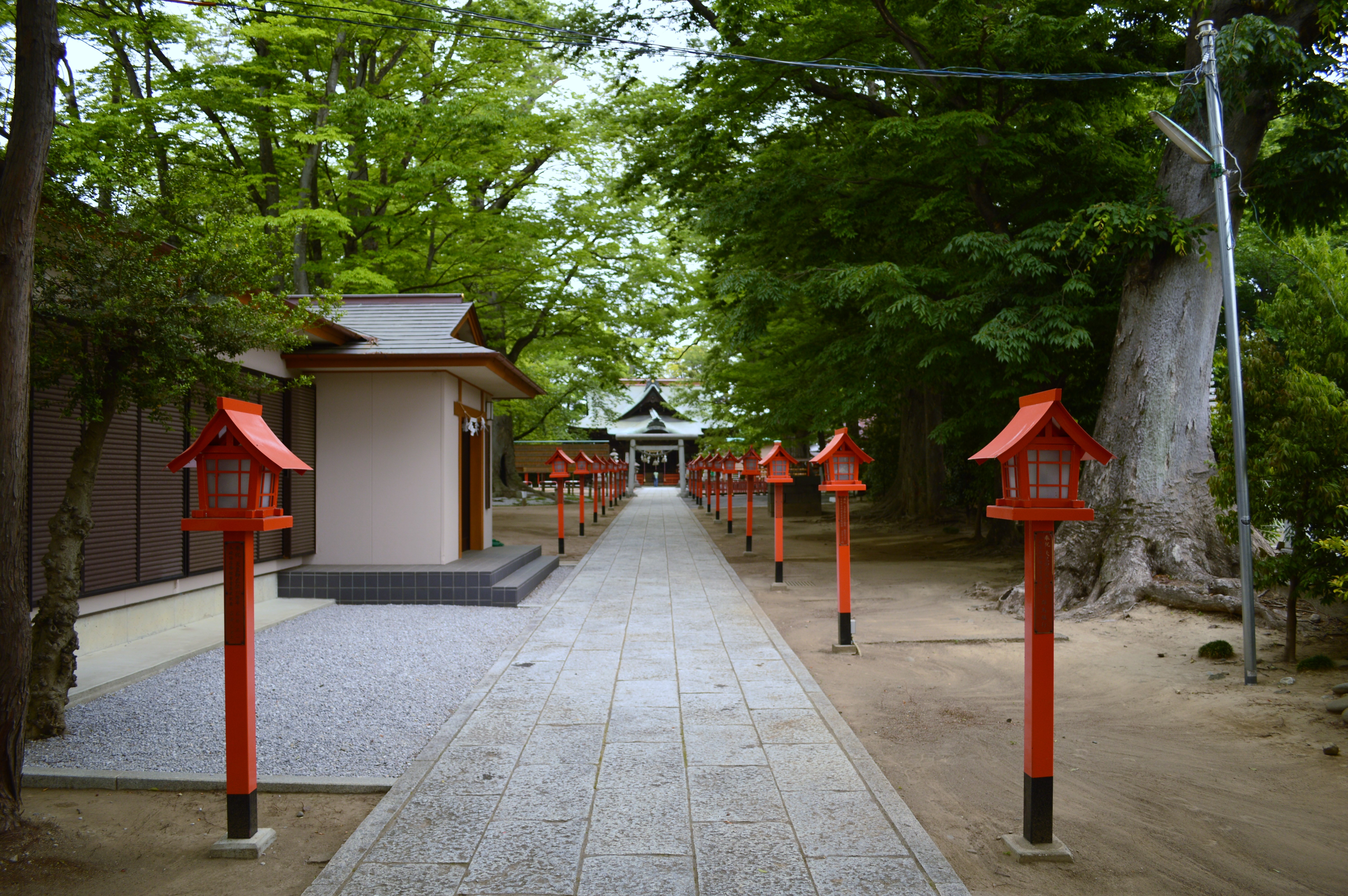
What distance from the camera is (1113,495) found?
9.07 m

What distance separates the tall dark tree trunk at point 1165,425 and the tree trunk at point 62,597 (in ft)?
27.8

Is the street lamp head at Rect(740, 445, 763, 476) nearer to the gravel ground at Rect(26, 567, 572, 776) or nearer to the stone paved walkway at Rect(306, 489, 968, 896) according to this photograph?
the gravel ground at Rect(26, 567, 572, 776)

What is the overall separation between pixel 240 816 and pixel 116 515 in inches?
179

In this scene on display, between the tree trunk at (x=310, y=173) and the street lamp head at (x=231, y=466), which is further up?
the tree trunk at (x=310, y=173)

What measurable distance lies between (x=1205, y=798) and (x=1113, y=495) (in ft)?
18.3

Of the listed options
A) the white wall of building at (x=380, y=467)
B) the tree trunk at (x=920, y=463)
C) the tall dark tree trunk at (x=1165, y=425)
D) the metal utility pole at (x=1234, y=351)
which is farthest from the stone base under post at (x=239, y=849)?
the tree trunk at (x=920, y=463)

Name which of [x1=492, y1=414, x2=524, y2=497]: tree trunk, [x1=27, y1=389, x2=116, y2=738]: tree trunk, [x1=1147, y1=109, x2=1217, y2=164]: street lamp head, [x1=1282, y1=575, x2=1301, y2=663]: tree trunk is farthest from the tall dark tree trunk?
[x1=492, y1=414, x2=524, y2=497]: tree trunk

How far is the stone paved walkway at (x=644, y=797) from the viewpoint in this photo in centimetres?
314

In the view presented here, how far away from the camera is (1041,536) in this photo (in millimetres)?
3539

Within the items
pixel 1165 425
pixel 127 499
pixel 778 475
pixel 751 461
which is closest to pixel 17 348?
pixel 127 499

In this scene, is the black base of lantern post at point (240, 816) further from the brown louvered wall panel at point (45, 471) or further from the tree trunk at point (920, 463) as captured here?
the tree trunk at point (920, 463)

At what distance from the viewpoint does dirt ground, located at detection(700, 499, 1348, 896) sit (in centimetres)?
339

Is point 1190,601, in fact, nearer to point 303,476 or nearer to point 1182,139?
point 1182,139

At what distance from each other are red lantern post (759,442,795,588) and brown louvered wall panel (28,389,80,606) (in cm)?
754
